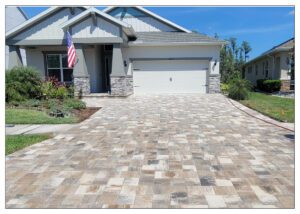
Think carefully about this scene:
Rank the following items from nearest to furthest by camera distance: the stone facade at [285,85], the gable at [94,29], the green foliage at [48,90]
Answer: the green foliage at [48,90] → the gable at [94,29] → the stone facade at [285,85]

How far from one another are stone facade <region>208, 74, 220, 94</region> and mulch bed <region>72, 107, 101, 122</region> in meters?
8.06

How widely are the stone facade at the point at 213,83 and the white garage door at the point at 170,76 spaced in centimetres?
37

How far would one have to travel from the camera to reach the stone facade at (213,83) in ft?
52.1

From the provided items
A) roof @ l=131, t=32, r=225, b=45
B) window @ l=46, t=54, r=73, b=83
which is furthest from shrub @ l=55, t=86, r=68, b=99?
roof @ l=131, t=32, r=225, b=45

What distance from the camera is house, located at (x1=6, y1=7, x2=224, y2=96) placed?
14500 millimetres

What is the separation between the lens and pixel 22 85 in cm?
1128

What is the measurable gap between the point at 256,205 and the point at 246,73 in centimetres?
3328

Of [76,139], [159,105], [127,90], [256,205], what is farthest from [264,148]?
[127,90]

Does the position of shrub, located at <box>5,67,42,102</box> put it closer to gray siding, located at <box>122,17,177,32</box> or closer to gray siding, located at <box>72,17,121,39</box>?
gray siding, located at <box>72,17,121,39</box>

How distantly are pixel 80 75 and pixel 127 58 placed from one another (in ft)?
10.8

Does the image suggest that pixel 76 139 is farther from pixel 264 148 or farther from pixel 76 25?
pixel 76 25

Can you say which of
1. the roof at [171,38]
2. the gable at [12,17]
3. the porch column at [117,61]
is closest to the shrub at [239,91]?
the roof at [171,38]

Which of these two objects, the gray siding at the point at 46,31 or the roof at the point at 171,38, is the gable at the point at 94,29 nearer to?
the gray siding at the point at 46,31
